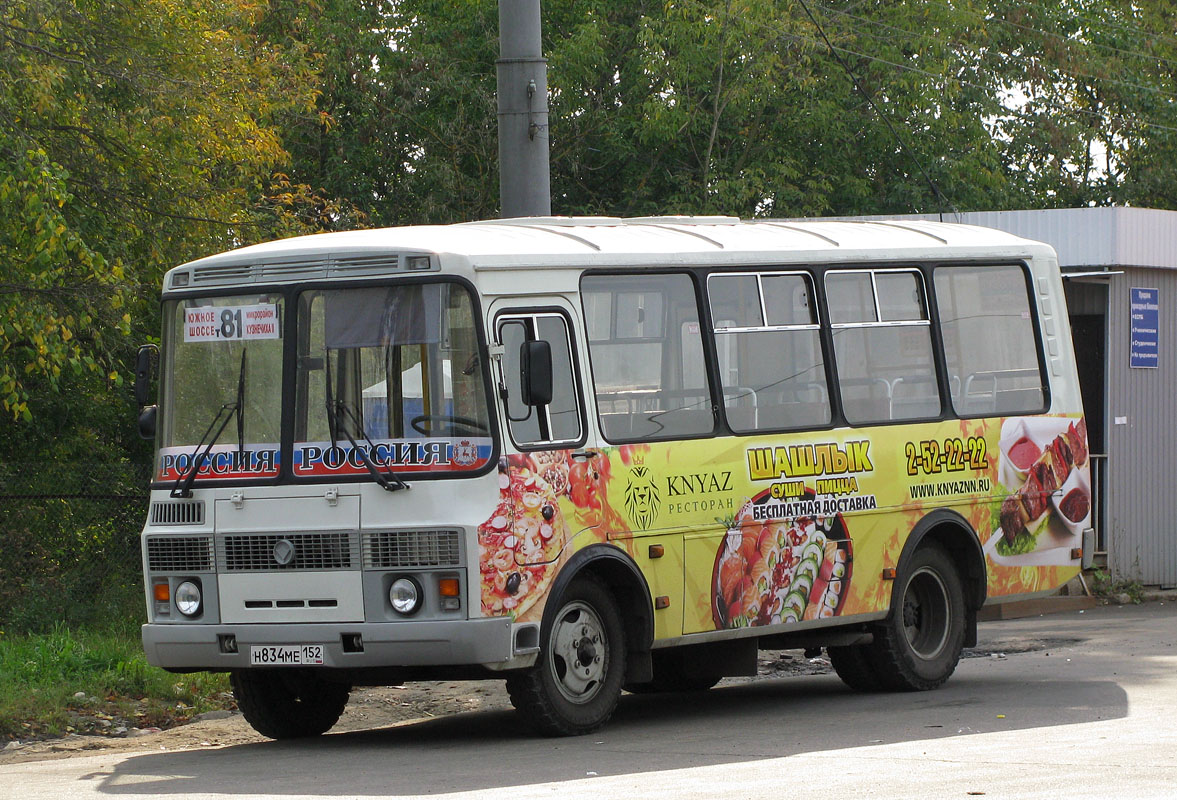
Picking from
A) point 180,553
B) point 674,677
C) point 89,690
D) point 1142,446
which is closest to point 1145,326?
point 1142,446

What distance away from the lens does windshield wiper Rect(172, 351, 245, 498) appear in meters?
10.4

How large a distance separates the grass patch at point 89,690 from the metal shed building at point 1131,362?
33.3ft

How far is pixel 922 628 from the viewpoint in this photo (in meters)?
13.1

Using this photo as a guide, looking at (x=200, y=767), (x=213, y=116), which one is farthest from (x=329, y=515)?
(x=213, y=116)

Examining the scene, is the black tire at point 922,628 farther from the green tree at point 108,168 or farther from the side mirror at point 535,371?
the green tree at point 108,168

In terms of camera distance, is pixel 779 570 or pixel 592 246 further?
pixel 779 570

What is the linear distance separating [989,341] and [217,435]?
18.9 feet

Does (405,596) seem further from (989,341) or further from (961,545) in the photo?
(989,341)

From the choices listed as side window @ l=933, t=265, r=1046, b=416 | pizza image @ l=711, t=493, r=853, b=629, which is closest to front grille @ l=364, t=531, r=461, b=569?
pizza image @ l=711, t=493, r=853, b=629

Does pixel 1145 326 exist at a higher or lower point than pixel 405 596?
higher

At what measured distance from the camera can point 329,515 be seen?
32.8 feet

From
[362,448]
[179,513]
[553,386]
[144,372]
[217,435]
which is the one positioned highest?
[144,372]

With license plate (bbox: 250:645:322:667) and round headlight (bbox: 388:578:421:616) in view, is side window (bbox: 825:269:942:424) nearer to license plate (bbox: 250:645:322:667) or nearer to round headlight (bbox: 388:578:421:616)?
round headlight (bbox: 388:578:421:616)

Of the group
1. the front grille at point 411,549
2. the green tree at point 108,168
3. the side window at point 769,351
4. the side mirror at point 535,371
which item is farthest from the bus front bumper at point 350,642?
the green tree at point 108,168
